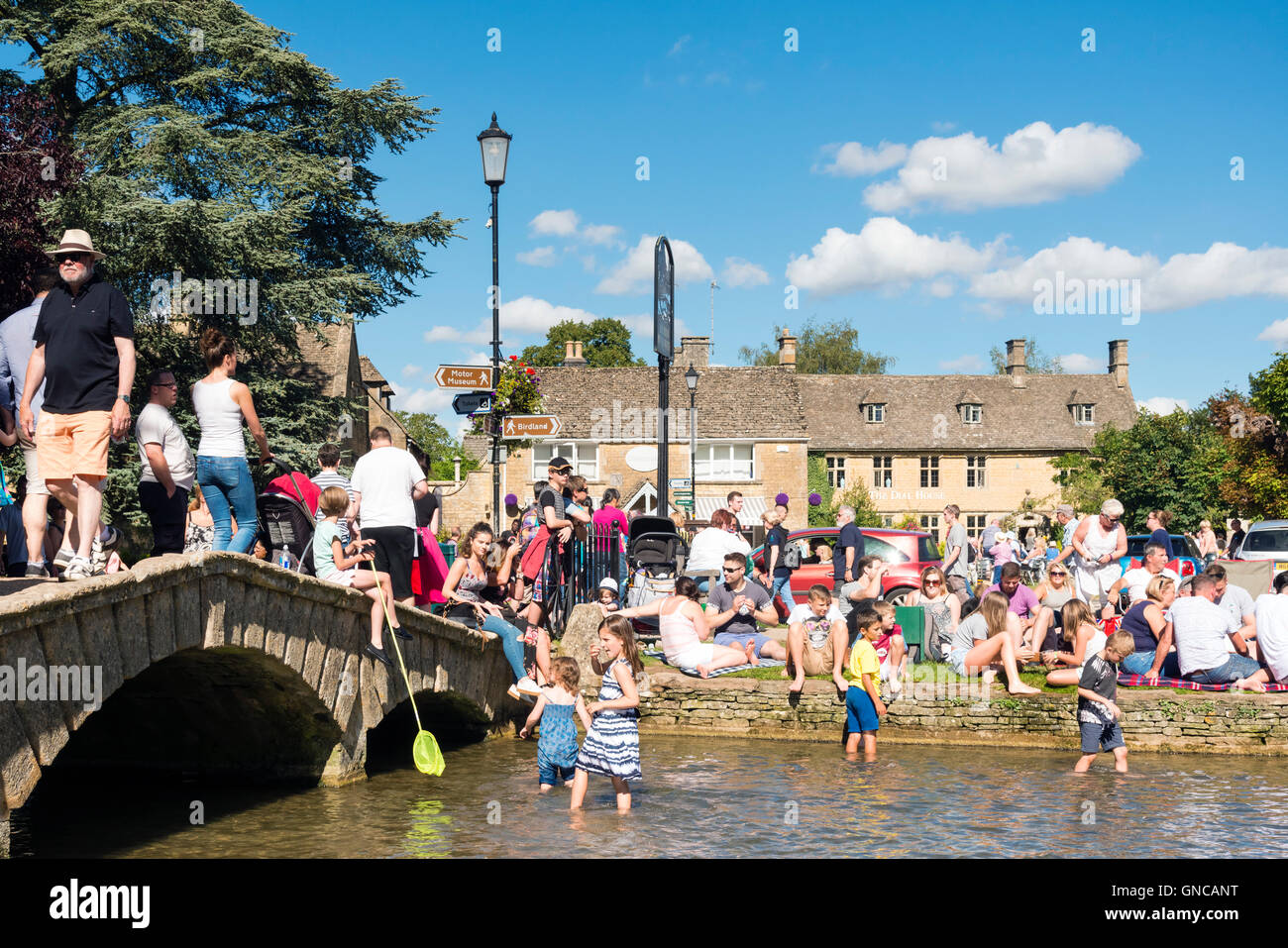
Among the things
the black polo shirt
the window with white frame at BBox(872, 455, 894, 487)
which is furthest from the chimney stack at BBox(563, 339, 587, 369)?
the black polo shirt

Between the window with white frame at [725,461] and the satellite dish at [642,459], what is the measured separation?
269 cm

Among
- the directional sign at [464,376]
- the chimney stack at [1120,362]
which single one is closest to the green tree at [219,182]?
the directional sign at [464,376]

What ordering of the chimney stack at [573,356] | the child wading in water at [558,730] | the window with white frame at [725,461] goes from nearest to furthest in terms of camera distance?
the child wading in water at [558,730] < the window with white frame at [725,461] < the chimney stack at [573,356]

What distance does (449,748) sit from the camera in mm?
13586

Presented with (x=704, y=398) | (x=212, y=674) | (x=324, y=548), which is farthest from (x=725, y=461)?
(x=212, y=674)

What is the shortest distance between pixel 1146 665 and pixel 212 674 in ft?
33.5

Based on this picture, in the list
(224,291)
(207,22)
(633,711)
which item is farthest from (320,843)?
(207,22)

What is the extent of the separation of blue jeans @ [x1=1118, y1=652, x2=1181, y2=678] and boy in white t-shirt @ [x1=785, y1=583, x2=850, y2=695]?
3448 mm

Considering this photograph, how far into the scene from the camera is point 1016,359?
58.8 m

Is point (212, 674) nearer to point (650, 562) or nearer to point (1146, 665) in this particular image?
point (650, 562)

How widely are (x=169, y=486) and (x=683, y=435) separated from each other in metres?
41.1

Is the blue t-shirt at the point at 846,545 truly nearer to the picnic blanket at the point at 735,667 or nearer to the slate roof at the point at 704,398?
the picnic blanket at the point at 735,667

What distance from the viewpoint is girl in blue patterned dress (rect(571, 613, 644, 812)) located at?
9875mm

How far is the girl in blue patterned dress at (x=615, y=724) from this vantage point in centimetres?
988
